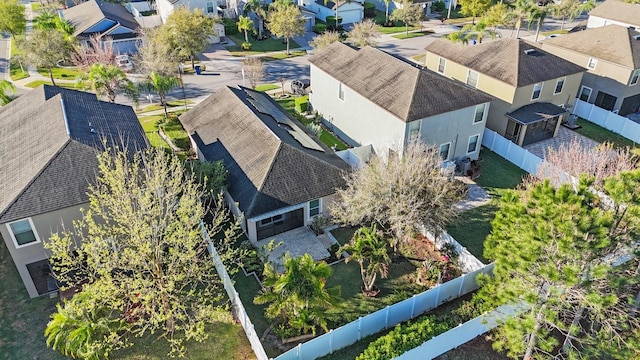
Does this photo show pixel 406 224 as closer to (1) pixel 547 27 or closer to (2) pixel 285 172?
(2) pixel 285 172

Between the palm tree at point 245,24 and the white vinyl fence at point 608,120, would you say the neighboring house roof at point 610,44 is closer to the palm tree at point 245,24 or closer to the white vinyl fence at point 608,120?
the white vinyl fence at point 608,120

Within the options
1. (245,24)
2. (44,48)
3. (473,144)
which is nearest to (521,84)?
(473,144)

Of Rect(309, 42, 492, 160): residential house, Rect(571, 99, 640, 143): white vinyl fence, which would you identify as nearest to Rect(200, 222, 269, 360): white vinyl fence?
Rect(309, 42, 492, 160): residential house

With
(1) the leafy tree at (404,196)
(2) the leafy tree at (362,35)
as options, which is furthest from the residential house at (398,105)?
(2) the leafy tree at (362,35)

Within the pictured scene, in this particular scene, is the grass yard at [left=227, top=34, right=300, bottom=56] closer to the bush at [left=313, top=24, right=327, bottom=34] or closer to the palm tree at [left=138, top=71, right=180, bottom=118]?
the bush at [left=313, top=24, right=327, bottom=34]

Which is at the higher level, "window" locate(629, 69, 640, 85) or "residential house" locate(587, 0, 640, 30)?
"residential house" locate(587, 0, 640, 30)

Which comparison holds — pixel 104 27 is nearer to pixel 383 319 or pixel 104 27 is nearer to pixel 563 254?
pixel 383 319
